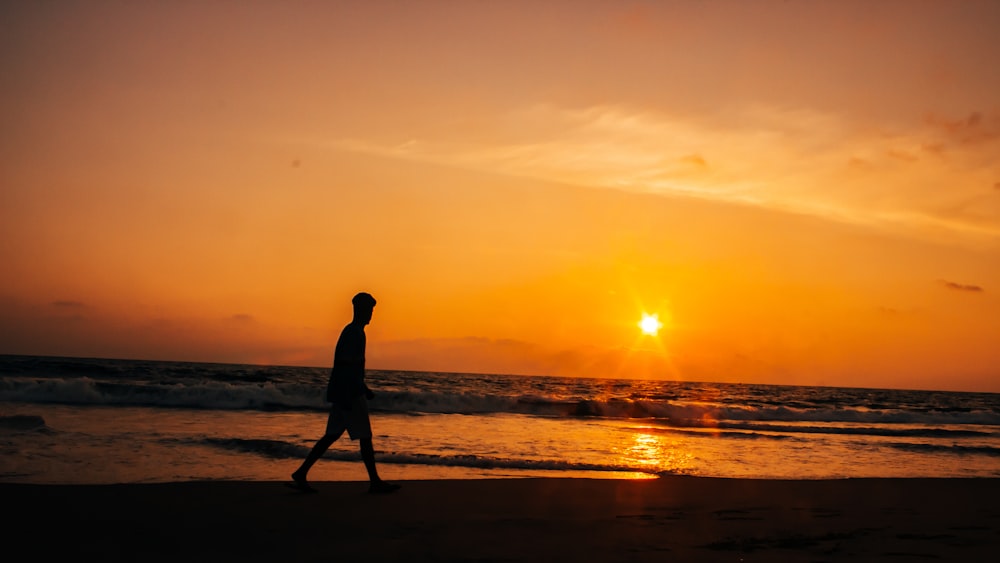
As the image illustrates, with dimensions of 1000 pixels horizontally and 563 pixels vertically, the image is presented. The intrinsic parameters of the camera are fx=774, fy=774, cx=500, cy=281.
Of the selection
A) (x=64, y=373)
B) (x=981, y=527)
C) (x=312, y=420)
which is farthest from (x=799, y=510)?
(x=64, y=373)

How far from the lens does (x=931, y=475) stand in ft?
43.4

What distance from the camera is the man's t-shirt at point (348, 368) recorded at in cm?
820

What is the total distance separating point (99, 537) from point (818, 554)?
557 centimetres

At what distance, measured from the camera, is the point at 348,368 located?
8.24m

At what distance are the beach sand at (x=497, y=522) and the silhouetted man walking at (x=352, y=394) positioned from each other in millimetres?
320

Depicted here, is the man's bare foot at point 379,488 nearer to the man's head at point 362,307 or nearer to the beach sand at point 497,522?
the beach sand at point 497,522

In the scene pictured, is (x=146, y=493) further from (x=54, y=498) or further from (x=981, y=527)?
(x=981, y=527)

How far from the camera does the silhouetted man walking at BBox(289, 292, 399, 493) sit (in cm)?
821

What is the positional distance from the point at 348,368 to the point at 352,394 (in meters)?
0.28

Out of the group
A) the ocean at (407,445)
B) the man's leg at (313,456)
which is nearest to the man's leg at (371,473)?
the man's leg at (313,456)

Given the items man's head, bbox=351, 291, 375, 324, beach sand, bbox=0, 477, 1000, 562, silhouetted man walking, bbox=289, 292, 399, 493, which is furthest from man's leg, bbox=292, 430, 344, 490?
man's head, bbox=351, 291, 375, 324

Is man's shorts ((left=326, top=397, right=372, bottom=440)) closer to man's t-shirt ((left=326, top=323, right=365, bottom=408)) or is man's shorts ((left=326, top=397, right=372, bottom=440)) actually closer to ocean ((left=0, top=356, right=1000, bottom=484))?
man's t-shirt ((left=326, top=323, right=365, bottom=408))

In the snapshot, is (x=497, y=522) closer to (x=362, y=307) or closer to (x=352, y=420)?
(x=352, y=420)

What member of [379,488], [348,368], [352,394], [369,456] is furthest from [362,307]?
[379,488]
